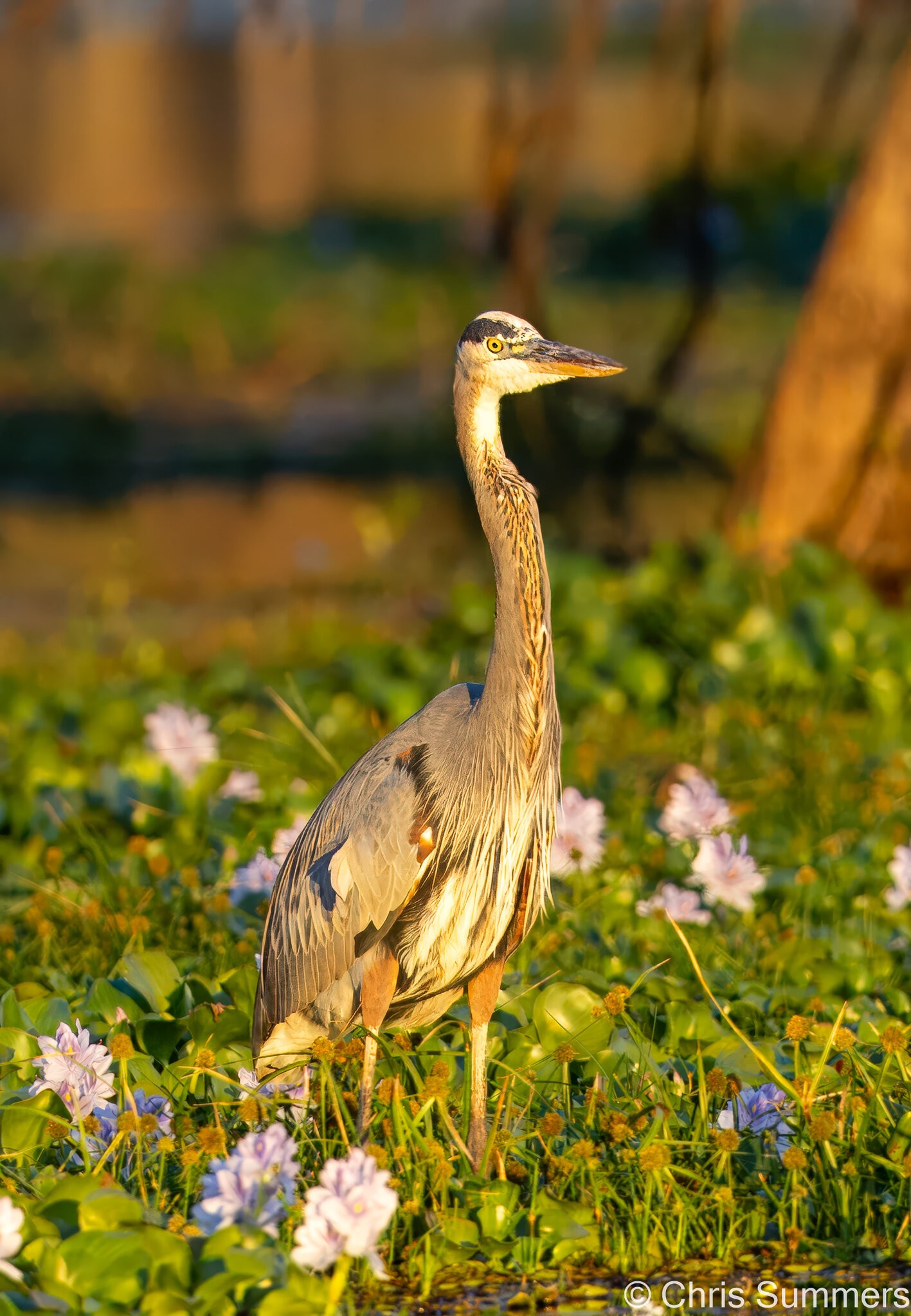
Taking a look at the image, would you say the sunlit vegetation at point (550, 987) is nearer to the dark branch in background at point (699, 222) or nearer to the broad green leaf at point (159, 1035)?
the broad green leaf at point (159, 1035)

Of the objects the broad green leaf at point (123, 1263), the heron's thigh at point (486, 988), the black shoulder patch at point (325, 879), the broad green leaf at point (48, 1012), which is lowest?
the broad green leaf at point (123, 1263)

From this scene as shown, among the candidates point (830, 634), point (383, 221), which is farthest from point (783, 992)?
point (383, 221)

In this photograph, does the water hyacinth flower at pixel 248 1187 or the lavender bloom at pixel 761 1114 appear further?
the lavender bloom at pixel 761 1114

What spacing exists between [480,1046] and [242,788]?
5.12 ft

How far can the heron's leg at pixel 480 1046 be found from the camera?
2662 mm

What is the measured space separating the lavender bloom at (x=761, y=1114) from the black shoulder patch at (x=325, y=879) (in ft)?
2.38

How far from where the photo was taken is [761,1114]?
267cm

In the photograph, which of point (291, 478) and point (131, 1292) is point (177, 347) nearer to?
point (291, 478)

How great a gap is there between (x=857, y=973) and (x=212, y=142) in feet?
82.7

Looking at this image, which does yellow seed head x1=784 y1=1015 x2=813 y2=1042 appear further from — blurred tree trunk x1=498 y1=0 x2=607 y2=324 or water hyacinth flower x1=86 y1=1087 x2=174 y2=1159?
blurred tree trunk x1=498 y1=0 x2=607 y2=324

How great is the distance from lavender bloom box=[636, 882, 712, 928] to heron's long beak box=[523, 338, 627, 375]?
1286 mm

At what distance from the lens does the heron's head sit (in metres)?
2.66

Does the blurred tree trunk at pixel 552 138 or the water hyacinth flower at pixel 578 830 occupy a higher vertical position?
the blurred tree trunk at pixel 552 138

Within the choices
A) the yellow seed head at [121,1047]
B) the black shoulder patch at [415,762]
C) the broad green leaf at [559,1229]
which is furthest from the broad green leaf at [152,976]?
the broad green leaf at [559,1229]
